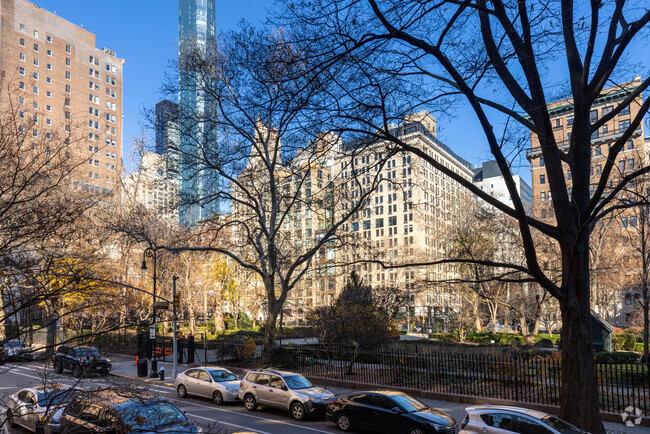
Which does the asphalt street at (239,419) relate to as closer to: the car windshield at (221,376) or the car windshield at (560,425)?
the car windshield at (221,376)

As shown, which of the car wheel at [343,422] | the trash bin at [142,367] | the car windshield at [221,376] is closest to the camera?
the car wheel at [343,422]

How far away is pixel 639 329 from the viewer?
4156 centimetres

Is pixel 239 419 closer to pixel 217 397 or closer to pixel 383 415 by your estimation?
pixel 217 397

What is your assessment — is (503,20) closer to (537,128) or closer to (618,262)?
(537,128)

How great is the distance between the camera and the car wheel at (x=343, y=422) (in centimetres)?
1522

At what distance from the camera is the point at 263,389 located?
18.0m

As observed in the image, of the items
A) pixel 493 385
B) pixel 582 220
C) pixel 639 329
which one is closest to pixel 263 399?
pixel 493 385

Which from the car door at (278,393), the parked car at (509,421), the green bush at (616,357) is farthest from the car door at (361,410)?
the green bush at (616,357)

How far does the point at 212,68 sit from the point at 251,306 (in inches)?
Answer: 1447

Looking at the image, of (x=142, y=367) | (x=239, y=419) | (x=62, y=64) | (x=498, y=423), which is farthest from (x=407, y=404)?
(x=62, y=64)

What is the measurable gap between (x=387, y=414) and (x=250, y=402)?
6.28m

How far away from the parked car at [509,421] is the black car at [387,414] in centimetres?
143

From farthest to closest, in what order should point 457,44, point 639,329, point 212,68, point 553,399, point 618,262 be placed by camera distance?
point 639,329, point 618,262, point 212,68, point 553,399, point 457,44

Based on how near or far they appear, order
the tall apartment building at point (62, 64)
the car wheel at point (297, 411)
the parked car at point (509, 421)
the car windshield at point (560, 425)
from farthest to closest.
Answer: the tall apartment building at point (62, 64), the car wheel at point (297, 411), the parked car at point (509, 421), the car windshield at point (560, 425)
